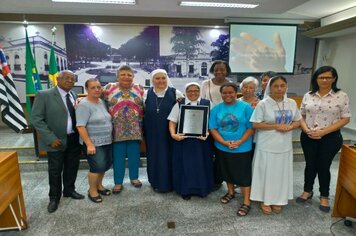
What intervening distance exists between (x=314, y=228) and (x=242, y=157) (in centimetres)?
91

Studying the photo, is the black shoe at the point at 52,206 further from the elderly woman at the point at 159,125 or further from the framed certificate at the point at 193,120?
the framed certificate at the point at 193,120

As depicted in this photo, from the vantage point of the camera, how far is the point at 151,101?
2535 millimetres

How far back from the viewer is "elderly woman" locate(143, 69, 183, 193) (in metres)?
2.51

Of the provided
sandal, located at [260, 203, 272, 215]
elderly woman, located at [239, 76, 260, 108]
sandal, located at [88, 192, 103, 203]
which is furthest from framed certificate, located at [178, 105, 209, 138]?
sandal, located at [88, 192, 103, 203]

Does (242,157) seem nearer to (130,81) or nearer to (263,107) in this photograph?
(263,107)

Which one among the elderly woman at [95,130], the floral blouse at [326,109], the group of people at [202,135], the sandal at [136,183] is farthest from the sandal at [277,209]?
the elderly woman at [95,130]

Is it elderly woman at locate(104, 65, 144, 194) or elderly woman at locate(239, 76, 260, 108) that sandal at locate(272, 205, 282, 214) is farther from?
elderly woman at locate(104, 65, 144, 194)

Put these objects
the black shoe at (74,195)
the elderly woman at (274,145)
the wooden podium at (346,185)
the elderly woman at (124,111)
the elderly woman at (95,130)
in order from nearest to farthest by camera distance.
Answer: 1. the wooden podium at (346,185)
2. the elderly woman at (274,145)
3. the elderly woman at (95,130)
4. the elderly woman at (124,111)
5. the black shoe at (74,195)

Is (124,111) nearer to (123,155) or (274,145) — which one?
(123,155)

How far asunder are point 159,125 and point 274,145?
1.18 m

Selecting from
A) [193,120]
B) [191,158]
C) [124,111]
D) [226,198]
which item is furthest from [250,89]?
[124,111]

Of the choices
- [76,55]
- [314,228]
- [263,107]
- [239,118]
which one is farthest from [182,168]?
[76,55]

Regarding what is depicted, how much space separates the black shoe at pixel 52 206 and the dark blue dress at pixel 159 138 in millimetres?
1044

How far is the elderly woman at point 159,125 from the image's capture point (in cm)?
251
